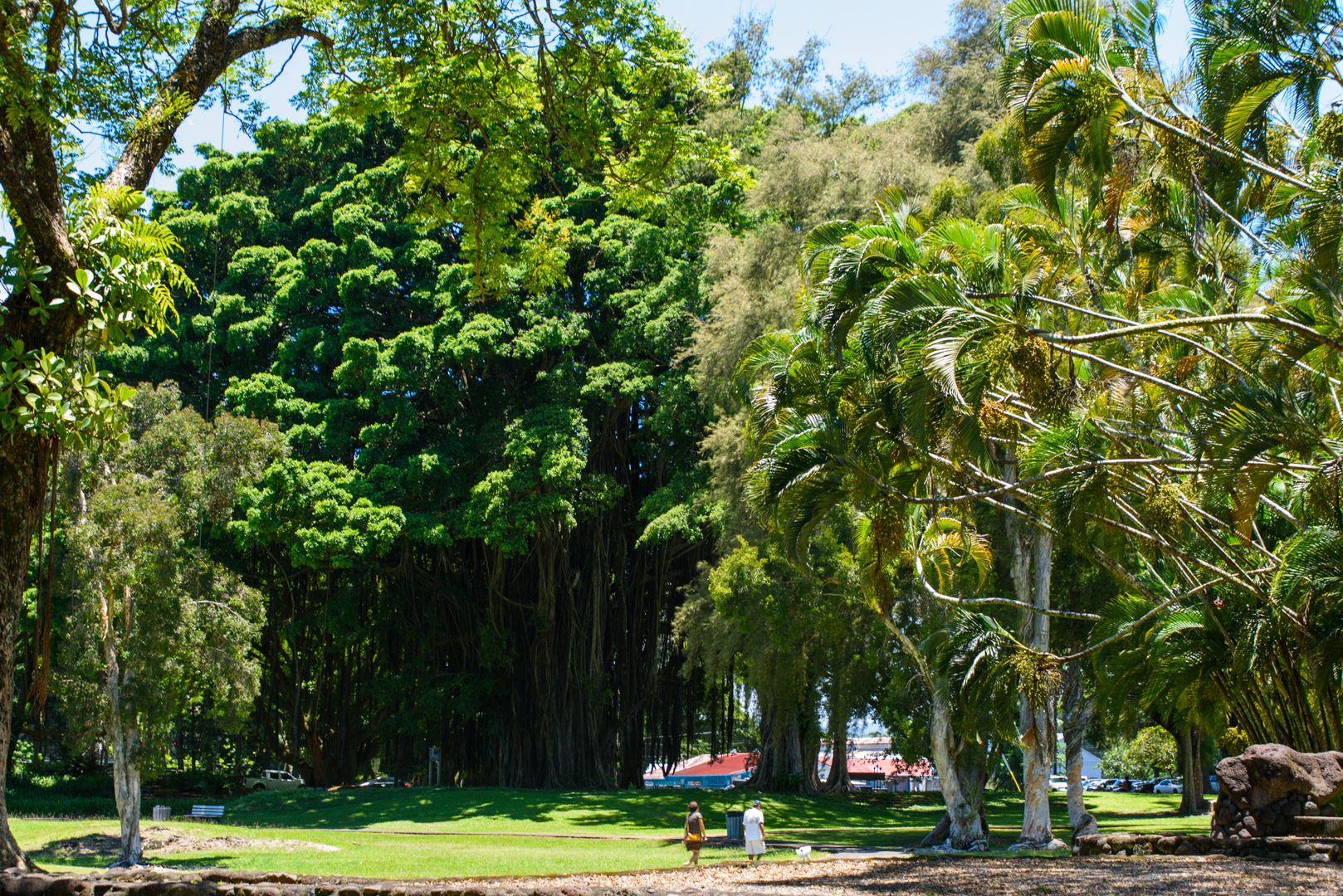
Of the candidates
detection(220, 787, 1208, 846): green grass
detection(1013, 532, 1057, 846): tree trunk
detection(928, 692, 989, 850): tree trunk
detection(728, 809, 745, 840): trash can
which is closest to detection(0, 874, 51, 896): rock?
detection(928, 692, 989, 850): tree trunk

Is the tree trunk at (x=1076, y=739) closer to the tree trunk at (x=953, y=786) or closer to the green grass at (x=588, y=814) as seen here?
the tree trunk at (x=953, y=786)

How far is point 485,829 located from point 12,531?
16685mm

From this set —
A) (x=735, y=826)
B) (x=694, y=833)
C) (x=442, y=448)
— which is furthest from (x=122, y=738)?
(x=442, y=448)

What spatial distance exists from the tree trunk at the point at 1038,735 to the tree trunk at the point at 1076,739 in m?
0.55

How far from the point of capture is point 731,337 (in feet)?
71.3

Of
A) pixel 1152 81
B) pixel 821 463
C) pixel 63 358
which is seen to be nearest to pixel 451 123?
pixel 63 358

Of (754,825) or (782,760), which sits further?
(782,760)

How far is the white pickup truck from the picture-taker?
107 ft

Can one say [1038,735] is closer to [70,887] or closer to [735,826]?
[735,826]

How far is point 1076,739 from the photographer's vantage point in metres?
20.0

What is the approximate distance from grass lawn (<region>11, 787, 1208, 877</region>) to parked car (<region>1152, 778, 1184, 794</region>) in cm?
1828

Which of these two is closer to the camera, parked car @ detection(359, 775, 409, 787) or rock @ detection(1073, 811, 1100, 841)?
rock @ detection(1073, 811, 1100, 841)

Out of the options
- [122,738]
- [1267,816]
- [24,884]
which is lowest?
[1267,816]

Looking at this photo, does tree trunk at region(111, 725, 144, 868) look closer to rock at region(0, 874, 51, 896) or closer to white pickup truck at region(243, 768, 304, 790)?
rock at region(0, 874, 51, 896)
